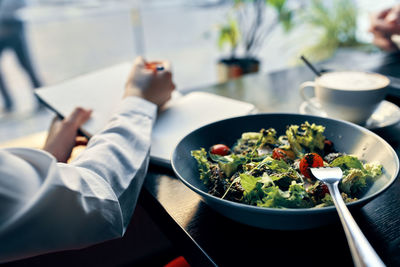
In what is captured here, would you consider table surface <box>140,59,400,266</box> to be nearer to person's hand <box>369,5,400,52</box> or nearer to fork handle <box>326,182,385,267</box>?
fork handle <box>326,182,385,267</box>

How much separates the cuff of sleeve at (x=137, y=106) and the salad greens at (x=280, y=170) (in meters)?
0.19

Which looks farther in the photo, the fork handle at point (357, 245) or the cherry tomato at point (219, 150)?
the cherry tomato at point (219, 150)

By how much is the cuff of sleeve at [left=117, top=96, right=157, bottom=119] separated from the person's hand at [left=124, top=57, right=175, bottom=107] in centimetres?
5

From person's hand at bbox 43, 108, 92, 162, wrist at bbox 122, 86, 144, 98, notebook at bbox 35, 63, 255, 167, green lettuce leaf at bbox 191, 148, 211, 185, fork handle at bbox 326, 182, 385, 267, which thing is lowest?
person's hand at bbox 43, 108, 92, 162

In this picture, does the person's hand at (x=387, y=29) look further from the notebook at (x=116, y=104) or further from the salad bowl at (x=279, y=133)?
the salad bowl at (x=279, y=133)

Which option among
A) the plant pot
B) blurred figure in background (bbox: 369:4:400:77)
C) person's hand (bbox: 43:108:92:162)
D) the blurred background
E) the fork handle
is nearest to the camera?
the fork handle

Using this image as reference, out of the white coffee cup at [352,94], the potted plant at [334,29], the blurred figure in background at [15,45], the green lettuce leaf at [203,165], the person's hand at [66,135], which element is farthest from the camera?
the potted plant at [334,29]

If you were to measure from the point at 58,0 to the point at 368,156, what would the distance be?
19.4ft

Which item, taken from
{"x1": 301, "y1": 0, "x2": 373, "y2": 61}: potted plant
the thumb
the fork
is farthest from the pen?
{"x1": 301, "y1": 0, "x2": 373, "y2": 61}: potted plant

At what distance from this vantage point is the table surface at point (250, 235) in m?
0.45

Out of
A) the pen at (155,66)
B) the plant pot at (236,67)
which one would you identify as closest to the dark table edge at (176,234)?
the pen at (155,66)

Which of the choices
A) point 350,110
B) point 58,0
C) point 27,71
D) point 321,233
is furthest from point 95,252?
point 58,0

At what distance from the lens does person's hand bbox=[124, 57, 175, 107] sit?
34.7 inches

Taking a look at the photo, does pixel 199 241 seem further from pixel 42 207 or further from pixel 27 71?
pixel 27 71
